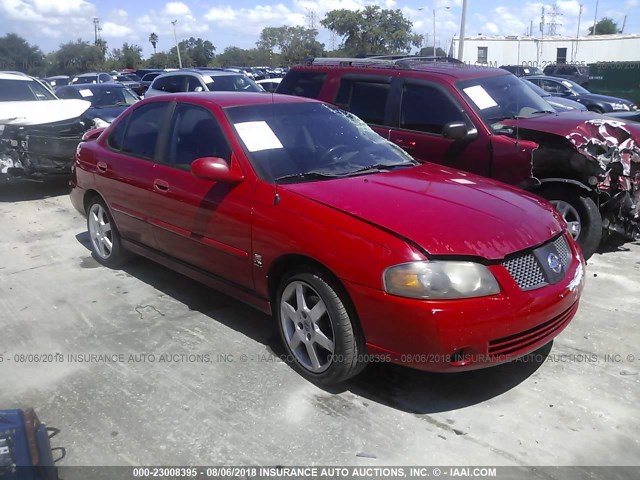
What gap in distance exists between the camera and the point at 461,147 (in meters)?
5.69

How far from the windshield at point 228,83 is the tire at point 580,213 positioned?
347 inches

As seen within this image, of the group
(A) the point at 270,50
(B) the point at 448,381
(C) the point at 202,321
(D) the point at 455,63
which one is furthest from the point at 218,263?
(A) the point at 270,50

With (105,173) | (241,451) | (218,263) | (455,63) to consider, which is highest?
(455,63)

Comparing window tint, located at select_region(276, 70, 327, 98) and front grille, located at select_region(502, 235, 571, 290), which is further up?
window tint, located at select_region(276, 70, 327, 98)

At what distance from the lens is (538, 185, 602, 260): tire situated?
5.28m

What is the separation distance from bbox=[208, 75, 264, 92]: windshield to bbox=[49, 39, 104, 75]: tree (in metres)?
52.3

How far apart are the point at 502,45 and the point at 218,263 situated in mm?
57426

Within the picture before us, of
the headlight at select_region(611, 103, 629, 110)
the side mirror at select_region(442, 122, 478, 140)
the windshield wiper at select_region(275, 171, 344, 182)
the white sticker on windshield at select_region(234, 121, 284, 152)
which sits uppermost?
the white sticker on windshield at select_region(234, 121, 284, 152)

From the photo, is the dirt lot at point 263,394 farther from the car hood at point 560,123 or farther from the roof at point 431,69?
the roof at point 431,69

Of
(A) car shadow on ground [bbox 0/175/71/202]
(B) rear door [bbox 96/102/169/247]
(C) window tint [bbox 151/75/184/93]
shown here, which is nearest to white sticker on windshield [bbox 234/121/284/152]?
(B) rear door [bbox 96/102/169/247]

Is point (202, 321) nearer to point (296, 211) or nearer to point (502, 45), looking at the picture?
point (296, 211)

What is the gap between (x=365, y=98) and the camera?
644cm

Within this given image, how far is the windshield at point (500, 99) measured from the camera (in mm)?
5770

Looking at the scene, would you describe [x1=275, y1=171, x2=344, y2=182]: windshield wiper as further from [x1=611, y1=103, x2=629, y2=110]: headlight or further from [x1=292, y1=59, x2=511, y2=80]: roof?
[x1=611, y1=103, x2=629, y2=110]: headlight
